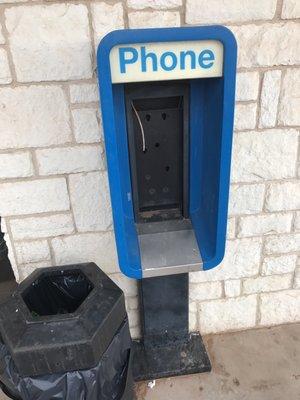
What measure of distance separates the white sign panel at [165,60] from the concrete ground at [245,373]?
1404 mm

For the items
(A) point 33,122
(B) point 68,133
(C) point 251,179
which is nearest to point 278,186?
(C) point 251,179

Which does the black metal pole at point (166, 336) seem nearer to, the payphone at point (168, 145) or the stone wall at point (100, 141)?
the payphone at point (168, 145)

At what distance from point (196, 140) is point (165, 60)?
15.8 inches

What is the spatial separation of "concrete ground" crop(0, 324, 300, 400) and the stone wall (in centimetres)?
22

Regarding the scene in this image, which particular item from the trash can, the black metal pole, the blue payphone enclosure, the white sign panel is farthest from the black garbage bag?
the white sign panel

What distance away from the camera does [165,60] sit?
1.16 m

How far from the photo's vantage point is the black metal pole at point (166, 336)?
1.82m

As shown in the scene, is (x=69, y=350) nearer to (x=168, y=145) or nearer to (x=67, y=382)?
(x=67, y=382)

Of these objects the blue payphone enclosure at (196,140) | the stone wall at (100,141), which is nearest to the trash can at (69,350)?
the blue payphone enclosure at (196,140)

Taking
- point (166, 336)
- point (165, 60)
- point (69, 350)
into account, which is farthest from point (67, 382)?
point (165, 60)

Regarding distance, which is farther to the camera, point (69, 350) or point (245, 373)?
point (245, 373)

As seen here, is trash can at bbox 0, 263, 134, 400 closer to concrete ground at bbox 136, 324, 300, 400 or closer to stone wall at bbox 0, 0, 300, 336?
stone wall at bbox 0, 0, 300, 336

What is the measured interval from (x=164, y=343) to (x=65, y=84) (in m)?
1.31

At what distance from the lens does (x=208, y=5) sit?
139cm
